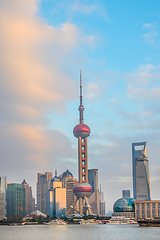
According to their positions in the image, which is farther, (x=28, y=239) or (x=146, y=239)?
(x=28, y=239)

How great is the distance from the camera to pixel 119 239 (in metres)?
142

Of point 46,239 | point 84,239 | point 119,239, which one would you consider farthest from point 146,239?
point 46,239

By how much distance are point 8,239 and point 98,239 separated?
39125mm

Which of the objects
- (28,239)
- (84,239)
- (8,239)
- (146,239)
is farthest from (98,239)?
(8,239)

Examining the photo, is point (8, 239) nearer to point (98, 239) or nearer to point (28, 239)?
point (28, 239)

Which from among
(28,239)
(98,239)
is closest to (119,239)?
(98,239)

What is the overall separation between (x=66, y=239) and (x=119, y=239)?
71.0 feet

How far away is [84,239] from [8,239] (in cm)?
3369

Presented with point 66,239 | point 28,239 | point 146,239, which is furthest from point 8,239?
point 146,239

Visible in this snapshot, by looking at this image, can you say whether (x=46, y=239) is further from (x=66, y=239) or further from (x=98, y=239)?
(x=98, y=239)

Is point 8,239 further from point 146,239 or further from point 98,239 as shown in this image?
point 146,239

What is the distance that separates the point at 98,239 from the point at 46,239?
843 inches

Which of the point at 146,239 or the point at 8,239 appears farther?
the point at 8,239

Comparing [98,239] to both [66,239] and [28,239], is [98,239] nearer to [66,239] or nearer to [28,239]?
[66,239]
